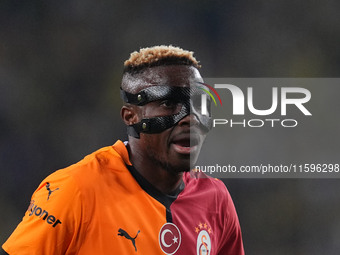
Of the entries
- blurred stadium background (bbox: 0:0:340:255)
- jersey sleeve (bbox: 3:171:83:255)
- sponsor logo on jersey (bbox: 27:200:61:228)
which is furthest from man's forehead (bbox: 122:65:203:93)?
blurred stadium background (bbox: 0:0:340:255)

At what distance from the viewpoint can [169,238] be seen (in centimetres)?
238

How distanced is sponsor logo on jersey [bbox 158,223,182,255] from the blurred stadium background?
277 centimetres

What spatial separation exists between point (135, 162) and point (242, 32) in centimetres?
358

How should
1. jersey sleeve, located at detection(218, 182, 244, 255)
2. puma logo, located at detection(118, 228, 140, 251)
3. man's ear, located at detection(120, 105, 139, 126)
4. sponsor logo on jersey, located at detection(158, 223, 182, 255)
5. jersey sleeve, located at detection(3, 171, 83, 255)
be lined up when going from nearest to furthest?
jersey sleeve, located at detection(3, 171, 83, 255) → puma logo, located at detection(118, 228, 140, 251) → sponsor logo on jersey, located at detection(158, 223, 182, 255) → man's ear, located at detection(120, 105, 139, 126) → jersey sleeve, located at detection(218, 182, 244, 255)

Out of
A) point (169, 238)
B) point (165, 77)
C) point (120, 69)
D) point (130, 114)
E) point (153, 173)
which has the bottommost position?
point (169, 238)

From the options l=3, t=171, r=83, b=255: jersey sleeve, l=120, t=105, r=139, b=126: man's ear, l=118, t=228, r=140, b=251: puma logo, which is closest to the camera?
l=3, t=171, r=83, b=255: jersey sleeve

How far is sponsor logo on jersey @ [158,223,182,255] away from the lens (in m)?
2.34

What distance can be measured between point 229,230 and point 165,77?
37.3 inches

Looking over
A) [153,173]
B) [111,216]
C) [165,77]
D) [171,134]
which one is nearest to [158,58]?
[165,77]

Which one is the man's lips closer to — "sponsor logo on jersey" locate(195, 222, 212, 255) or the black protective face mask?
the black protective face mask

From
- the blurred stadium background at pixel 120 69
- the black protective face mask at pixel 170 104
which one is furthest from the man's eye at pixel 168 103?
the blurred stadium background at pixel 120 69

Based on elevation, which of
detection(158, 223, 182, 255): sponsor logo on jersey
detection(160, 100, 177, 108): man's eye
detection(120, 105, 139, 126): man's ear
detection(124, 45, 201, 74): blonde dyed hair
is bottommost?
detection(158, 223, 182, 255): sponsor logo on jersey

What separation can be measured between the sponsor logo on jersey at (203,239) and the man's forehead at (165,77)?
0.69m

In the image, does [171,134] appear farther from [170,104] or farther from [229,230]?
[229,230]
